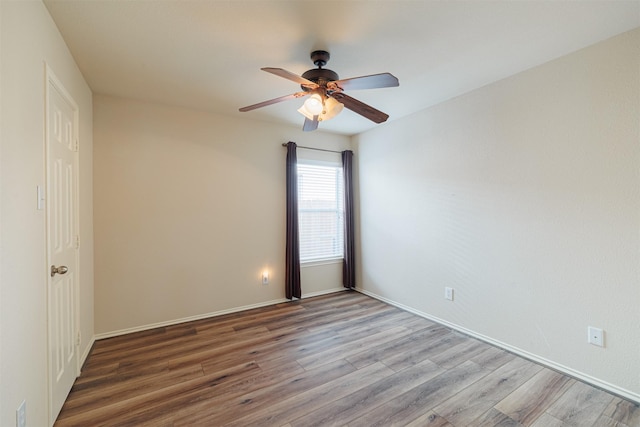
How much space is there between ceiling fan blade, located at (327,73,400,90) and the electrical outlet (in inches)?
97.2

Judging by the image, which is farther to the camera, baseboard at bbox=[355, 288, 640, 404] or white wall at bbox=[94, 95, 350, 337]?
white wall at bbox=[94, 95, 350, 337]

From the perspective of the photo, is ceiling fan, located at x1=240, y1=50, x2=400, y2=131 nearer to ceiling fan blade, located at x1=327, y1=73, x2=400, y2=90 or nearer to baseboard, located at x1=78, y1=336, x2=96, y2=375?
ceiling fan blade, located at x1=327, y1=73, x2=400, y2=90

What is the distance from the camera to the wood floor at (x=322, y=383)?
173cm

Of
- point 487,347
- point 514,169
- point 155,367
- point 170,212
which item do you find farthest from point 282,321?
point 514,169

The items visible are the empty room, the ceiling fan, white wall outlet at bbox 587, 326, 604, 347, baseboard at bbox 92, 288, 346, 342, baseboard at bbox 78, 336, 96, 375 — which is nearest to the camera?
the empty room

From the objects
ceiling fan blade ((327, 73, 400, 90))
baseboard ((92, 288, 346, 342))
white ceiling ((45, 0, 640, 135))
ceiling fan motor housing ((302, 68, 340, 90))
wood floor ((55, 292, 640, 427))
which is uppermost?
white ceiling ((45, 0, 640, 135))

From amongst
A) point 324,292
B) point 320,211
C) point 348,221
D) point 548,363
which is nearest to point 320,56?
point 320,211

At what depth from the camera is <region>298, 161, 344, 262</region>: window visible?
4.05 m

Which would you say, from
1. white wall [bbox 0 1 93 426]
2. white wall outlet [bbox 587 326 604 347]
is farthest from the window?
white wall outlet [bbox 587 326 604 347]

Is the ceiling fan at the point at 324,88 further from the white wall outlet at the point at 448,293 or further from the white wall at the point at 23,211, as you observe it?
the white wall outlet at the point at 448,293

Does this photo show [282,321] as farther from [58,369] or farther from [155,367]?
[58,369]

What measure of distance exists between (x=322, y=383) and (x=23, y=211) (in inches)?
83.5

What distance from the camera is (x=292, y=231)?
3777mm

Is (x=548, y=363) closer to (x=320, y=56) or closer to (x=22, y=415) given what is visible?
(x=320, y=56)
